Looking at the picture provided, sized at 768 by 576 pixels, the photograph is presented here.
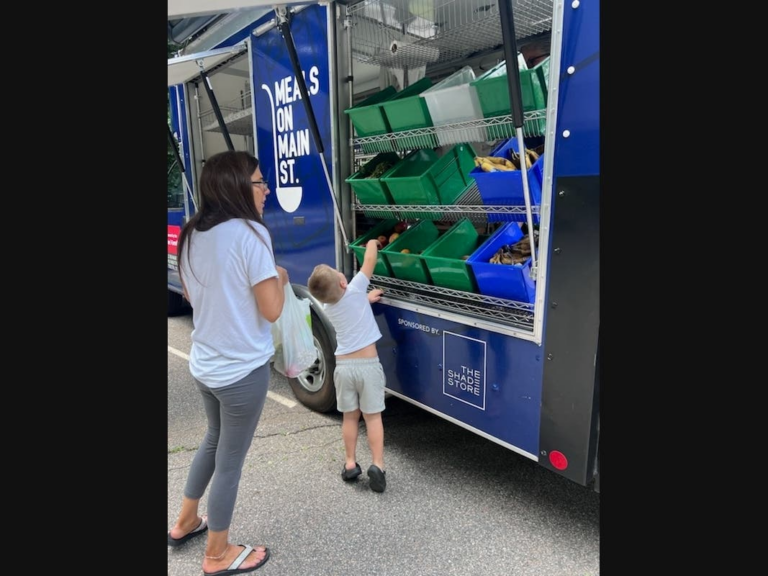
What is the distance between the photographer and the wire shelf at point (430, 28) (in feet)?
9.47

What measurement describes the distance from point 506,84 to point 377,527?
2.20 meters

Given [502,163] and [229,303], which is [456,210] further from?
[229,303]

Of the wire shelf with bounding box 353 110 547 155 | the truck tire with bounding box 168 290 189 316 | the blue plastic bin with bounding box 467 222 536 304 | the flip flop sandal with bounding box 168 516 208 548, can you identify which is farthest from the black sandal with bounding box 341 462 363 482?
the truck tire with bounding box 168 290 189 316

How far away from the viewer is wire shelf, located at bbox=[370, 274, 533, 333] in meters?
2.51

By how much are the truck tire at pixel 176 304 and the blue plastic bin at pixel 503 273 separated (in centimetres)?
551

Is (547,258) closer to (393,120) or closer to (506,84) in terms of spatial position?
(506,84)

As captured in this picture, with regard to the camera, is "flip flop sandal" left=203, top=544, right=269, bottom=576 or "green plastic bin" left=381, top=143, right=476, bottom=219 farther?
"green plastic bin" left=381, top=143, right=476, bottom=219

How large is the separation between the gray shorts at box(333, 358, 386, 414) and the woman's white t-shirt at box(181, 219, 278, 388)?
93cm

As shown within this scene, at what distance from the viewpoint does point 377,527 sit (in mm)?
2625

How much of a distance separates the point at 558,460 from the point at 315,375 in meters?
2.02

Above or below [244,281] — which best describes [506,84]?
above

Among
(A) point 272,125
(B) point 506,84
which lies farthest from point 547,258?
(A) point 272,125

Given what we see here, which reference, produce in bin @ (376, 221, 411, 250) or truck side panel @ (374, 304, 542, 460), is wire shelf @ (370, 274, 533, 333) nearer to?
truck side panel @ (374, 304, 542, 460)

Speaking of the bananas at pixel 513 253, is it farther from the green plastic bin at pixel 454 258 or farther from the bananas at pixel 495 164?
the bananas at pixel 495 164
